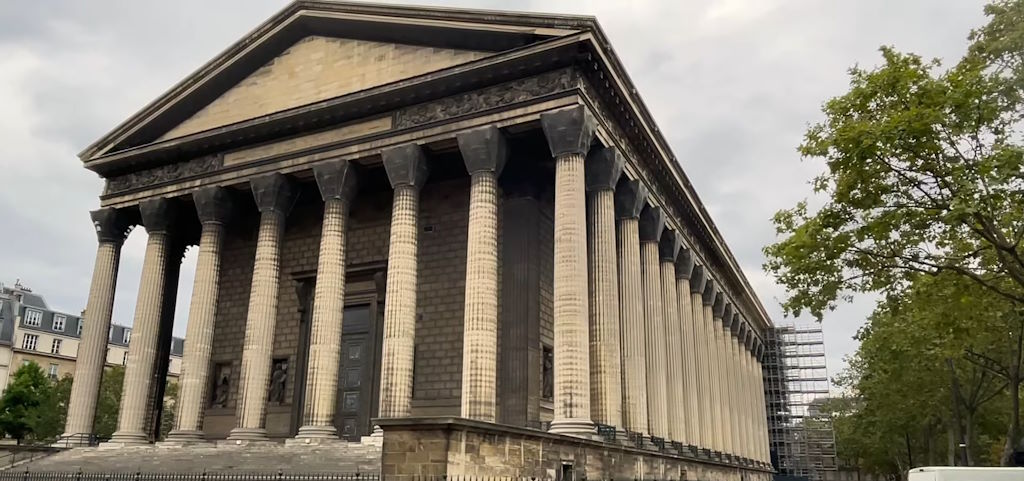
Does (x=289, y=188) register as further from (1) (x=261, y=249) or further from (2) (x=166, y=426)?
(2) (x=166, y=426)

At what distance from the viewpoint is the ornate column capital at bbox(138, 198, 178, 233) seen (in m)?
27.2

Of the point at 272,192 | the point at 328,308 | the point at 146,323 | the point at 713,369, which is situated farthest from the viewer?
the point at 713,369

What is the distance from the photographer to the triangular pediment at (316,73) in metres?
23.7

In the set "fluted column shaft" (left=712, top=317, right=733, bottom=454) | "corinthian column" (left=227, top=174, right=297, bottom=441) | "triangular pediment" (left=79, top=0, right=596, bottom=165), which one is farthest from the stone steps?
"fluted column shaft" (left=712, top=317, right=733, bottom=454)

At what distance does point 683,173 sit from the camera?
101 ft

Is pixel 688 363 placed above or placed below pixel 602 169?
below

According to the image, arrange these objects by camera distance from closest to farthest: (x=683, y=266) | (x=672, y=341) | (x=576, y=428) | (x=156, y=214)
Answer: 1. (x=576, y=428)
2. (x=156, y=214)
3. (x=672, y=341)
4. (x=683, y=266)

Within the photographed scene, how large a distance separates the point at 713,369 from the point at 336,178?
21.1 meters

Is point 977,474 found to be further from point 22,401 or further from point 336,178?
point 22,401

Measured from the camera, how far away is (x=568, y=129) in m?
20.6

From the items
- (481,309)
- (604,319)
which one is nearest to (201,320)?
(481,309)

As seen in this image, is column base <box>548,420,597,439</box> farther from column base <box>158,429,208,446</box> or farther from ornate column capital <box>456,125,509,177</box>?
column base <box>158,429,208,446</box>

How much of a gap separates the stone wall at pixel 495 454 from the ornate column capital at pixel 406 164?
29.6 feet

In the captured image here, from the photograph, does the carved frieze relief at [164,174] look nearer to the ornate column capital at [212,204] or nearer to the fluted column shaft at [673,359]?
the ornate column capital at [212,204]
